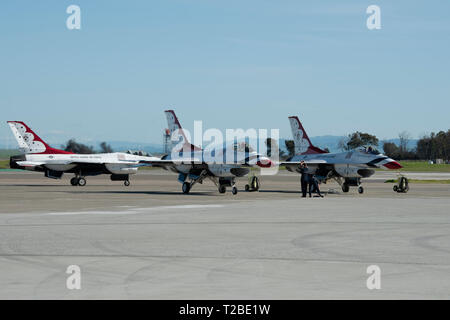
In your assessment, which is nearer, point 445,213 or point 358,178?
point 445,213

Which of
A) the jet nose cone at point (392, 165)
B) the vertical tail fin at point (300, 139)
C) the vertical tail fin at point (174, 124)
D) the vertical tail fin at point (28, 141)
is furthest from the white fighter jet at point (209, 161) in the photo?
the vertical tail fin at point (28, 141)

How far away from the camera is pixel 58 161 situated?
45.9 meters

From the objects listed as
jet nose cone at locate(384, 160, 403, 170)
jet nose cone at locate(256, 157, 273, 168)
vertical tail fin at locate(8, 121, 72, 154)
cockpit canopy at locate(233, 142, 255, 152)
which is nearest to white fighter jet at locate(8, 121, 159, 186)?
vertical tail fin at locate(8, 121, 72, 154)

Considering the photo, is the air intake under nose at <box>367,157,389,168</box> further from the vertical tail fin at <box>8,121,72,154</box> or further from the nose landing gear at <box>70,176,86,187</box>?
the vertical tail fin at <box>8,121,72,154</box>

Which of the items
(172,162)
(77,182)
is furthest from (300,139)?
(77,182)

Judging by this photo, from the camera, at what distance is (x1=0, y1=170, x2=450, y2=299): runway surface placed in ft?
27.1

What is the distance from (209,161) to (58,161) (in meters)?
15.5

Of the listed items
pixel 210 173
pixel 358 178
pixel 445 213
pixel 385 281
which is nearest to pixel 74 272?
pixel 385 281

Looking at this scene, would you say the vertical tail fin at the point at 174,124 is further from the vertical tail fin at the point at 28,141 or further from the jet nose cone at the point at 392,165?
the vertical tail fin at the point at 28,141

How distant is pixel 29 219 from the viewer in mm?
18906

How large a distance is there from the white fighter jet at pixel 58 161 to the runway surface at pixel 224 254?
2437cm

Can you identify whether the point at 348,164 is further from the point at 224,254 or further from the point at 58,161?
the point at 224,254
